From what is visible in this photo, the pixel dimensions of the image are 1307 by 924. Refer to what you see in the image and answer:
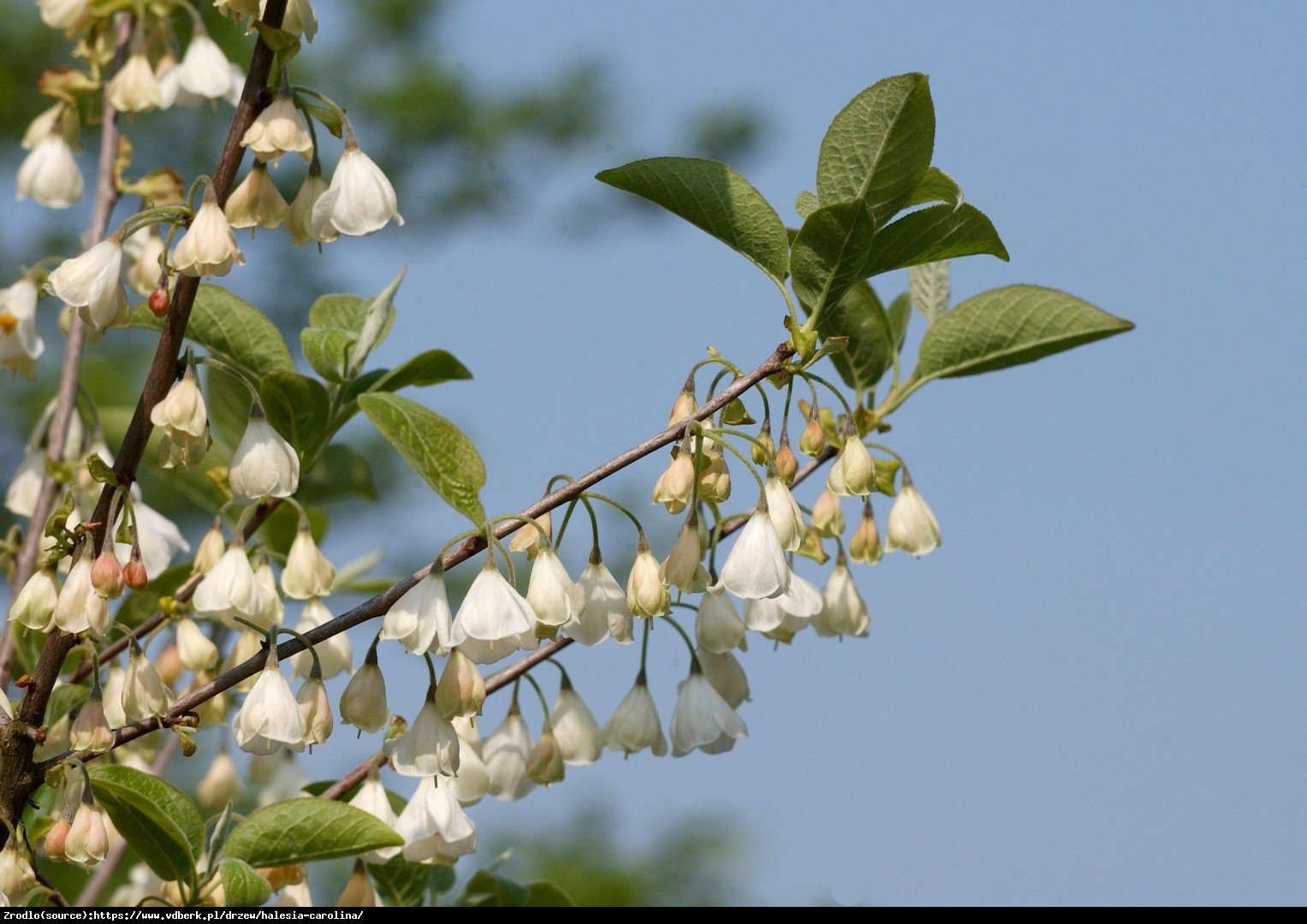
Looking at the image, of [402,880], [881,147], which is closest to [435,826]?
[402,880]

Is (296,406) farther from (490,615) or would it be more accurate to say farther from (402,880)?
(402,880)

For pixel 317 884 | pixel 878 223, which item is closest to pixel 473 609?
pixel 878 223

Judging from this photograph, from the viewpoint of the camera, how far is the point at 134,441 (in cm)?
158

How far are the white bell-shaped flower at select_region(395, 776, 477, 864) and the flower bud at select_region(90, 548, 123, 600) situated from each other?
1.79 ft

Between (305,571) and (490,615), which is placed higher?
(305,571)

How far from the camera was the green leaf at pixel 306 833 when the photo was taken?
1.63m

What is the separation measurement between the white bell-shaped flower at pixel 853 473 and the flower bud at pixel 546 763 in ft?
1.94

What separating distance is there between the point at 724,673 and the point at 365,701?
65 centimetres

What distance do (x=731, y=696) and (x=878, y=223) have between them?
0.82 m

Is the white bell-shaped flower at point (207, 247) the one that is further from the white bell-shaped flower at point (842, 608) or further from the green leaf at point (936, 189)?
Result: the white bell-shaped flower at point (842, 608)

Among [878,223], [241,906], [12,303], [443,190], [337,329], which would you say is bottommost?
[241,906]

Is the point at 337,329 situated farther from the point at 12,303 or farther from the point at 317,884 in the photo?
the point at 317,884

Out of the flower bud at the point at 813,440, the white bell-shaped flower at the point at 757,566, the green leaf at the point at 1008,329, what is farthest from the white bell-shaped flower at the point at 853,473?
the green leaf at the point at 1008,329

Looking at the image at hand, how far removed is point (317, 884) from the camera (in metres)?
5.70
